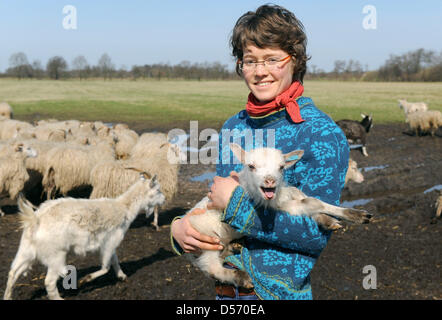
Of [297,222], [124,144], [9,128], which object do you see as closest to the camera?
[297,222]

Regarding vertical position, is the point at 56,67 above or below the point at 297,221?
above

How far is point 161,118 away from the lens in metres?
31.7

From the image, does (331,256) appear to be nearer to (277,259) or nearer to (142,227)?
(142,227)

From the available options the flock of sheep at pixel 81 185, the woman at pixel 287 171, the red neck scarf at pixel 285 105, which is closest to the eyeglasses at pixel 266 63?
the woman at pixel 287 171

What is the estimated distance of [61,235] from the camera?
5469mm

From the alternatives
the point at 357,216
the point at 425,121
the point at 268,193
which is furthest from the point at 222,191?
the point at 425,121

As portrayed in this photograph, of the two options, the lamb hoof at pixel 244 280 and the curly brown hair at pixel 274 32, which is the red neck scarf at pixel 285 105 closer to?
the curly brown hair at pixel 274 32

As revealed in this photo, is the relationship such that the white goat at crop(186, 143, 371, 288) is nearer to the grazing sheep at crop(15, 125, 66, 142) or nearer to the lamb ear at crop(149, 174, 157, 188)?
the lamb ear at crop(149, 174, 157, 188)

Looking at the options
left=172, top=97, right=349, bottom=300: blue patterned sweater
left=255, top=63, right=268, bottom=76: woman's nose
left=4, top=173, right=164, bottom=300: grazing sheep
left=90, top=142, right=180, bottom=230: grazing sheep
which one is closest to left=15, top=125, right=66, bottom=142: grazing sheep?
left=90, top=142, right=180, bottom=230: grazing sheep

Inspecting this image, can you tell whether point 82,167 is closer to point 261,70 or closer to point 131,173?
point 131,173

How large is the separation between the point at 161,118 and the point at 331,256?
2577 cm

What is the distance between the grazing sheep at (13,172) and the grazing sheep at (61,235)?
4566 mm

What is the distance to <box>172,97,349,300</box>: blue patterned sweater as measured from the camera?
74.6 inches

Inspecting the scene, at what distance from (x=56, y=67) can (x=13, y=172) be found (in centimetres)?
10419
